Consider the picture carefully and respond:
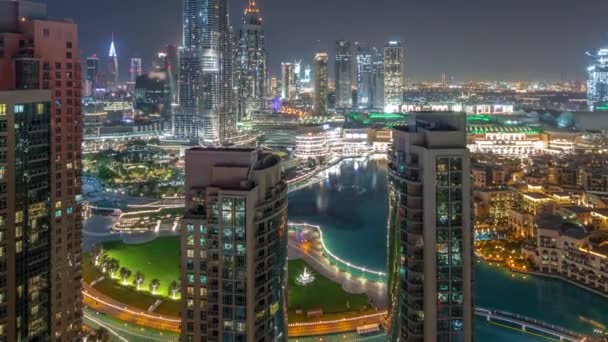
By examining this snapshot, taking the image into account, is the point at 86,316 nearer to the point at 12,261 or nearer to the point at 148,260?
the point at 148,260

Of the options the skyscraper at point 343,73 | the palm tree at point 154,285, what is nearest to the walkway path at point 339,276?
the palm tree at point 154,285

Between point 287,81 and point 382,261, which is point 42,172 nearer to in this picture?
point 382,261

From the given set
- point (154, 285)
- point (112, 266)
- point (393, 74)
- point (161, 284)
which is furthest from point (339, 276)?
point (393, 74)

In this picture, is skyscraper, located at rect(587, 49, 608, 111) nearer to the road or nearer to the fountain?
the fountain

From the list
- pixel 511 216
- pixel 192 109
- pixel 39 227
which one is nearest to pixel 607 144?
pixel 511 216

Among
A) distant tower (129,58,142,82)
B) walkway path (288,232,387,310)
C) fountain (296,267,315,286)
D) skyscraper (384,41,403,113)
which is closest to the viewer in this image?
walkway path (288,232,387,310)

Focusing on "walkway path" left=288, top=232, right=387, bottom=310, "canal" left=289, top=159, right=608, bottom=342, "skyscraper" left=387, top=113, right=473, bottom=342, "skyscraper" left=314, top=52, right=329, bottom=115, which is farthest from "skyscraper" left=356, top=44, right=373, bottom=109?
"skyscraper" left=387, top=113, right=473, bottom=342
